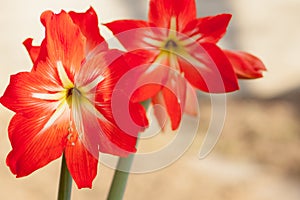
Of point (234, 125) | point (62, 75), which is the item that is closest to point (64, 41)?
point (62, 75)

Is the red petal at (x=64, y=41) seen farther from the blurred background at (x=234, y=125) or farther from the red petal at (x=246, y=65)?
the blurred background at (x=234, y=125)

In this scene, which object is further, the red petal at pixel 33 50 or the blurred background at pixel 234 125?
the blurred background at pixel 234 125

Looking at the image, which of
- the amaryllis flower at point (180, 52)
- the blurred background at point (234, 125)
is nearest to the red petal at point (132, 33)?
the amaryllis flower at point (180, 52)

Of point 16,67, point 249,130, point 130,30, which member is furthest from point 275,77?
point 130,30

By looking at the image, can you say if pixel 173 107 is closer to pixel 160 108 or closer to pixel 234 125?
pixel 160 108

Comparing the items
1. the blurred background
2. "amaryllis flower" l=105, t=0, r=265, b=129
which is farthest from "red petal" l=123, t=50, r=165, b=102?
the blurred background

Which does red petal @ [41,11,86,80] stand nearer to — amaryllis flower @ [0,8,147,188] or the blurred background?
amaryllis flower @ [0,8,147,188]
